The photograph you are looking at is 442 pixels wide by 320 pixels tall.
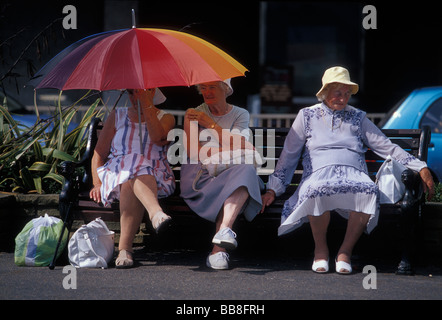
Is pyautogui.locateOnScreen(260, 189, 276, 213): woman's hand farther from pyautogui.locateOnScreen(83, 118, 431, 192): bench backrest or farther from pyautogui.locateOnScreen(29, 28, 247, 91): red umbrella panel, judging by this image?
pyautogui.locateOnScreen(29, 28, 247, 91): red umbrella panel

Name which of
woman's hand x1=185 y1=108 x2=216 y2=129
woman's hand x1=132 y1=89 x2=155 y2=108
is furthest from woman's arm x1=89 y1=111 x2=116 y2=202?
woman's hand x1=185 y1=108 x2=216 y2=129

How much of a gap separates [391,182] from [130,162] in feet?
6.10

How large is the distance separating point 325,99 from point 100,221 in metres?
1.89

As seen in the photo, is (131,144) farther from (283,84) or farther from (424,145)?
(283,84)

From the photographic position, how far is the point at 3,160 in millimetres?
6355

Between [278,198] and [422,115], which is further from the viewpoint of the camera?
[422,115]

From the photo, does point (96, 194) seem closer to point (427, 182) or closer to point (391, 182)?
point (391, 182)

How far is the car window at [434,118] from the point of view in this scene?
7383mm

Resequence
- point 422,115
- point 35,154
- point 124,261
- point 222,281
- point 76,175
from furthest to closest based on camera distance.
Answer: point 422,115, point 35,154, point 76,175, point 124,261, point 222,281

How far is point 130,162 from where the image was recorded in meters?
5.31

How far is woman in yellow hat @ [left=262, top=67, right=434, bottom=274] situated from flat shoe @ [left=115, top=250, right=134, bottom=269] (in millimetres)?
1047

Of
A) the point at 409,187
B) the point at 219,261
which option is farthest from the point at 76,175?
the point at 409,187

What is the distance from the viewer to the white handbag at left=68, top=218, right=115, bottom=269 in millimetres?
5133

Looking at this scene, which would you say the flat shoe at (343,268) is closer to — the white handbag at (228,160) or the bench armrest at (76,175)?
the white handbag at (228,160)
